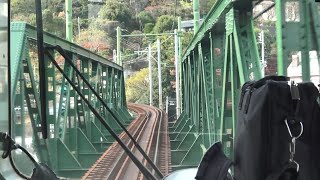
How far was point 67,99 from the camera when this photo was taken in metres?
5.58

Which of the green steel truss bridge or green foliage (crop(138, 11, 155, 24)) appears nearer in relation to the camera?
green foliage (crop(138, 11, 155, 24))

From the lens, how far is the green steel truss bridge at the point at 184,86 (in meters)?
3.21

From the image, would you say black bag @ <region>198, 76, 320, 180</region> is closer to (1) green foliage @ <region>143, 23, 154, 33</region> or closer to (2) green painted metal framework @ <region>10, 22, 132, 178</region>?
(2) green painted metal framework @ <region>10, 22, 132, 178</region>

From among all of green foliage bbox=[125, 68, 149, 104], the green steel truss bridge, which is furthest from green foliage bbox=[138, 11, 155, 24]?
green foliage bbox=[125, 68, 149, 104]

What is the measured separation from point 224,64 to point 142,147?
73.3 inches

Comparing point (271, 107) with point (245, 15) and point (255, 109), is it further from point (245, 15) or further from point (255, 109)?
point (245, 15)

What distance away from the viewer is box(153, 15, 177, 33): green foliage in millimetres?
3110

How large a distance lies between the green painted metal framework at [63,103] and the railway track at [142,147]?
169 millimetres

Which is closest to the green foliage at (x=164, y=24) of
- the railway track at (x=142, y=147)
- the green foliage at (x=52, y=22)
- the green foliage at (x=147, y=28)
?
the green foliage at (x=147, y=28)

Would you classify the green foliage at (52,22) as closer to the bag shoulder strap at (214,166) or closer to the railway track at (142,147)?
the railway track at (142,147)

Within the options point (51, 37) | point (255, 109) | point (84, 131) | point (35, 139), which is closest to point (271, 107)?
point (255, 109)

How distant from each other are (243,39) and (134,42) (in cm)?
161

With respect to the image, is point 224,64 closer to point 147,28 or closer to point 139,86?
point 139,86

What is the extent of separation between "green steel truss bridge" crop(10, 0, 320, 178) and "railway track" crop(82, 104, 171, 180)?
147 millimetres
